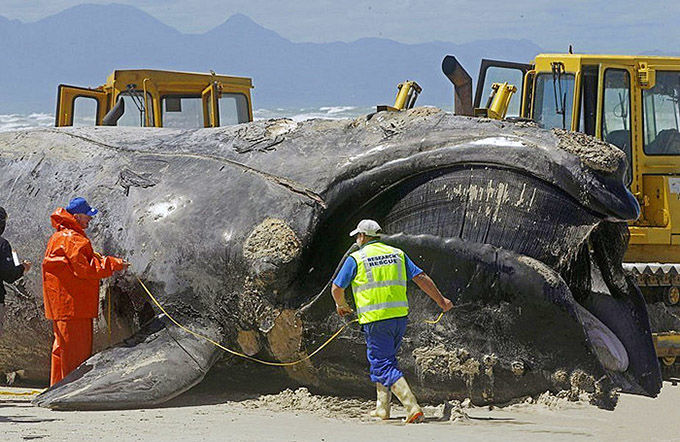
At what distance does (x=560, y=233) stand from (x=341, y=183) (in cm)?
214

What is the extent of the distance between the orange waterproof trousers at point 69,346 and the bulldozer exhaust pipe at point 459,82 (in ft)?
23.6

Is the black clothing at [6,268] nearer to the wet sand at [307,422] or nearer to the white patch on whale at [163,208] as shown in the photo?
the wet sand at [307,422]

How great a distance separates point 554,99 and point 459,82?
57.0 inches

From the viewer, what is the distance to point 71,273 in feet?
37.6

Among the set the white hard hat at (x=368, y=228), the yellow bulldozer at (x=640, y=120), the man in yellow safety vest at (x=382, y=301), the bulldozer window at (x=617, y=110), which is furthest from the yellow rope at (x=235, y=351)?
the bulldozer window at (x=617, y=110)

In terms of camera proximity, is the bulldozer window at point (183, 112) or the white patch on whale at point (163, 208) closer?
the white patch on whale at point (163, 208)

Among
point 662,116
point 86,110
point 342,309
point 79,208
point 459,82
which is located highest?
point 86,110

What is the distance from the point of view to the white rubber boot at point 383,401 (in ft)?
33.6

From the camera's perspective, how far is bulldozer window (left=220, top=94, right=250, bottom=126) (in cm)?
2153

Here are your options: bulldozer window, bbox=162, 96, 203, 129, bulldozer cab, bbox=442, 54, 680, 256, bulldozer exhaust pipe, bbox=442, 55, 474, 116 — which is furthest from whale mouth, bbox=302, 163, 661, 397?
bulldozer window, bbox=162, 96, 203, 129

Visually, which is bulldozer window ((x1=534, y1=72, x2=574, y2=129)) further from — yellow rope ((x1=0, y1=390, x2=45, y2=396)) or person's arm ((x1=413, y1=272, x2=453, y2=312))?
yellow rope ((x1=0, y1=390, x2=45, y2=396))

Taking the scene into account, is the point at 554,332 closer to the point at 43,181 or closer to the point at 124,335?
the point at 124,335

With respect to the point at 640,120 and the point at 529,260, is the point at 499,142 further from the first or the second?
the point at 640,120

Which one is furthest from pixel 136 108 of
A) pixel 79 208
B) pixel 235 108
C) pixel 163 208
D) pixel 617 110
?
pixel 79 208
